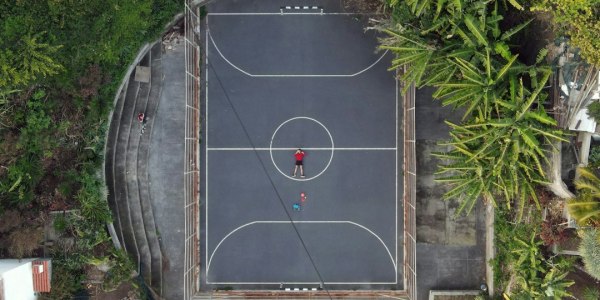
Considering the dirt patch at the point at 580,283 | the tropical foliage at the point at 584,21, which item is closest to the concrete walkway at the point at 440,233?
the dirt patch at the point at 580,283

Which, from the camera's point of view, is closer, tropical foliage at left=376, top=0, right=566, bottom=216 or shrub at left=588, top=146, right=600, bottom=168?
tropical foliage at left=376, top=0, right=566, bottom=216

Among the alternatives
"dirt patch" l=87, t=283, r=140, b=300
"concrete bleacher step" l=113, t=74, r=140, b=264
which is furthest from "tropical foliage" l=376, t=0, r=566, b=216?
"dirt patch" l=87, t=283, r=140, b=300

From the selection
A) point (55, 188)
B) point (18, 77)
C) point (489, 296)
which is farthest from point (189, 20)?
point (489, 296)

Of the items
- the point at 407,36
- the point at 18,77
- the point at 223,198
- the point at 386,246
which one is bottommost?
the point at 386,246

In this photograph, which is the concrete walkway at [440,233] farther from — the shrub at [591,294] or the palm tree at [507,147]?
the shrub at [591,294]

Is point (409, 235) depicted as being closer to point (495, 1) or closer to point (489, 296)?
point (489, 296)

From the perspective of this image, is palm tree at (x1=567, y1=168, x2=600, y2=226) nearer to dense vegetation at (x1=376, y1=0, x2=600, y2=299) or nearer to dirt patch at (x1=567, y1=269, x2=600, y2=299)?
dense vegetation at (x1=376, y1=0, x2=600, y2=299)

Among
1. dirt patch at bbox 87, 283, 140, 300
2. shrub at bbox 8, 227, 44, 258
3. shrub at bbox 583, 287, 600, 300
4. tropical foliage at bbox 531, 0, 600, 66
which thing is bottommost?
dirt patch at bbox 87, 283, 140, 300

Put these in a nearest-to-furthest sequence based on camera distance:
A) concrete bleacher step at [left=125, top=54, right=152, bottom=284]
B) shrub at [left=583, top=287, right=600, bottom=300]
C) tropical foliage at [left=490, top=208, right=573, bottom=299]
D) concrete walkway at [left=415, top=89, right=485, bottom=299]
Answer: shrub at [left=583, top=287, right=600, bottom=300], tropical foliage at [left=490, top=208, right=573, bottom=299], concrete walkway at [left=415, top=89, right=485, bottom=299], concrete bleacher step at [left=125, top=54, right=152, bottom=284]
